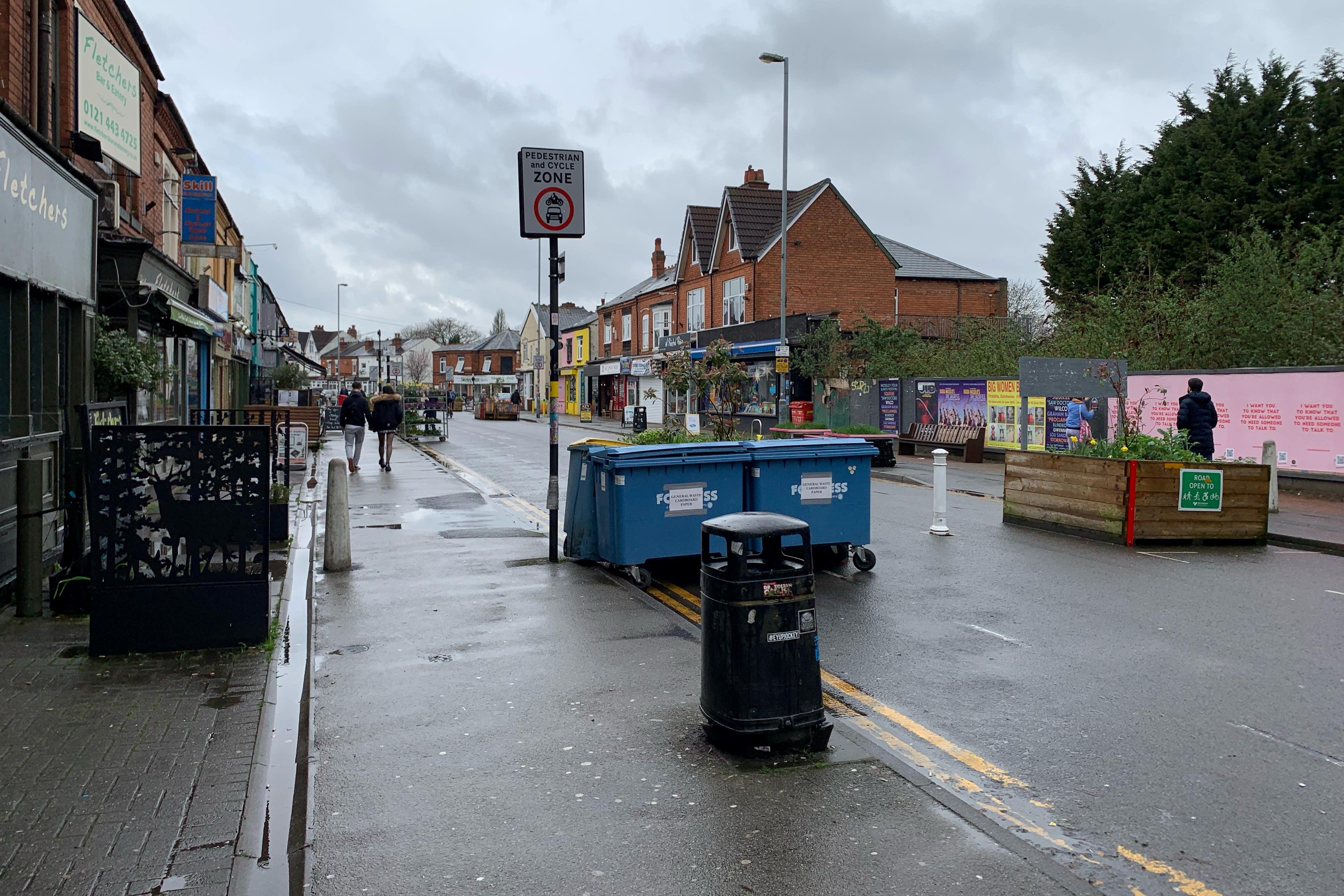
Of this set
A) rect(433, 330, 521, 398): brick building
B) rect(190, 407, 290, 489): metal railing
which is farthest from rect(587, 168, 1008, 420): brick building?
rect(433, 330, 521, 398): brick building

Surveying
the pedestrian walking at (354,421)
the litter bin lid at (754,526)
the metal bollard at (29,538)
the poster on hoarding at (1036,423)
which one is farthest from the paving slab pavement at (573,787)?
the poster on hoarding at (1036,423)

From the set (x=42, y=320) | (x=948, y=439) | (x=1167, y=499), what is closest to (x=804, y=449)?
(x=1167, y=499)

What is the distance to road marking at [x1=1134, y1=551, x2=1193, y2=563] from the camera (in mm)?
11047

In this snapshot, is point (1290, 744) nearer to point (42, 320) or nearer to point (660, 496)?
point (660, 496)

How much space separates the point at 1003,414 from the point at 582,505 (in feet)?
63.0

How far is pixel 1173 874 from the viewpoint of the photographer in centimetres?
389

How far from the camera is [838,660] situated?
22.8 feet

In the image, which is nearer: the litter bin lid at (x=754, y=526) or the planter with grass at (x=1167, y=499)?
the litter bin lid at (x=754, y=526)

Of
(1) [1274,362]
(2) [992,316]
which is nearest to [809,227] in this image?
(2) [992,316]

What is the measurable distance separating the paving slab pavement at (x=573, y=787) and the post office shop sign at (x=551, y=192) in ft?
12.7

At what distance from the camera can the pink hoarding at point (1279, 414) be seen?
17.4 meters

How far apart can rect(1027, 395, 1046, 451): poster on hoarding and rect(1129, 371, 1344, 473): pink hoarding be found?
4.38 metres

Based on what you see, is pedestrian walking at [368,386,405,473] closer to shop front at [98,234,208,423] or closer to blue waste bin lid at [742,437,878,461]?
shop front at [98,234,208,423]

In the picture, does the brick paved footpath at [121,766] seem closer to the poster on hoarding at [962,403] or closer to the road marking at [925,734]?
the road marking at [925,734]
